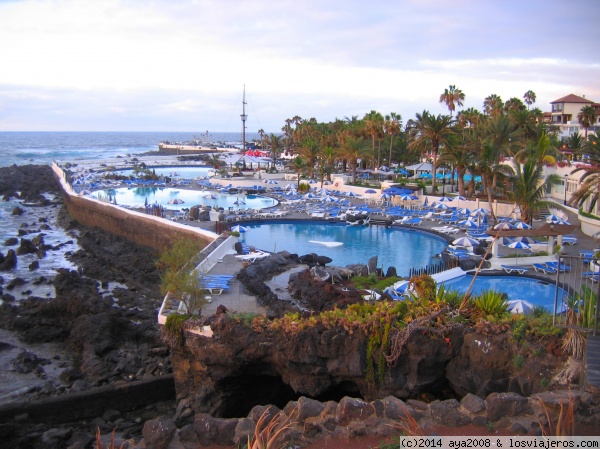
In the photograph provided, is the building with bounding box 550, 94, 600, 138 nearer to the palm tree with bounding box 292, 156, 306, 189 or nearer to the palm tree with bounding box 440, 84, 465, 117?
the palm tree with bounding box 440, 84, 465, 117

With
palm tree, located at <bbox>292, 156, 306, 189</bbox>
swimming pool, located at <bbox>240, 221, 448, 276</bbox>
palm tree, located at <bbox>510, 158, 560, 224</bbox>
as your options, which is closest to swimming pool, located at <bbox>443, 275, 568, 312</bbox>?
swimming pool, located at <bbox>240, 221, 448, 276</bbox>

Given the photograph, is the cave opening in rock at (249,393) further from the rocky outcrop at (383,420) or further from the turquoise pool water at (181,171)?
the turquoise pool water at (181,171)

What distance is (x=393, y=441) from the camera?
8.02 m

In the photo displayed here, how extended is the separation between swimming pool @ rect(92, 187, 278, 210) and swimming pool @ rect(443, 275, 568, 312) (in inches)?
965

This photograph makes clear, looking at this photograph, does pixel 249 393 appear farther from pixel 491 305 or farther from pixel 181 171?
pixel 181 171

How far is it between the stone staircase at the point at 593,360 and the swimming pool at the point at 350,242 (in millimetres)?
13574

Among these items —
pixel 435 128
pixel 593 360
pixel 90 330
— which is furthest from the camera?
pixel 435 128

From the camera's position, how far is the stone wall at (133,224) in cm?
2936

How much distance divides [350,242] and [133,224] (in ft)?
44.2

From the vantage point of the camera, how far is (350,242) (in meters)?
31.2

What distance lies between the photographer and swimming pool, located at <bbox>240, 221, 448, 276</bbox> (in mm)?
26859

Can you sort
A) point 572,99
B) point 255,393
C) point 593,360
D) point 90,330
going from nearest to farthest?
point 593,360
point 255,393
point 90,330
point 572,99

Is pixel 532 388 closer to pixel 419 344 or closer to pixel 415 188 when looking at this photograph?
pixel 419 344

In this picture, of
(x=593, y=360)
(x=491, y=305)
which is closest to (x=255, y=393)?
(x=491, y=305)
